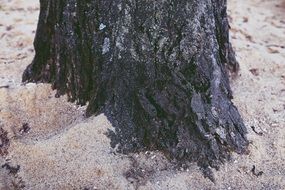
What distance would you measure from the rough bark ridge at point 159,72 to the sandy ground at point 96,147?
0.28 feet

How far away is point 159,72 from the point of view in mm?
2051

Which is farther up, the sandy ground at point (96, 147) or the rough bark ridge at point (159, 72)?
the rough bark ridge at point (159, 72)

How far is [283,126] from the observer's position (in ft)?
7.75

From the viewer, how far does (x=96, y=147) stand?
7.00 ft

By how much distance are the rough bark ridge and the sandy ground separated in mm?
85

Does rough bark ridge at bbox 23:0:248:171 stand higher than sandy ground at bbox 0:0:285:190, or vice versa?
rough bark ridge at bbox 23:0:248:171

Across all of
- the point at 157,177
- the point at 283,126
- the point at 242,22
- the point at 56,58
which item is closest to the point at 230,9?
the point at 242,22

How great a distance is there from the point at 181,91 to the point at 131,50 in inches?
12.4

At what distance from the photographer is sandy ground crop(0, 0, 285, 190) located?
2053 millimetres

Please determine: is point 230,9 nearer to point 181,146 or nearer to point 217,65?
point 217,65

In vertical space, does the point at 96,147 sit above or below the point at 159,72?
below

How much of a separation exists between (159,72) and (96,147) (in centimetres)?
50

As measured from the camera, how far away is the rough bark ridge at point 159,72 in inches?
78.1

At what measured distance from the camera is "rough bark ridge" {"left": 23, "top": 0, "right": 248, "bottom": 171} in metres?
1.98
